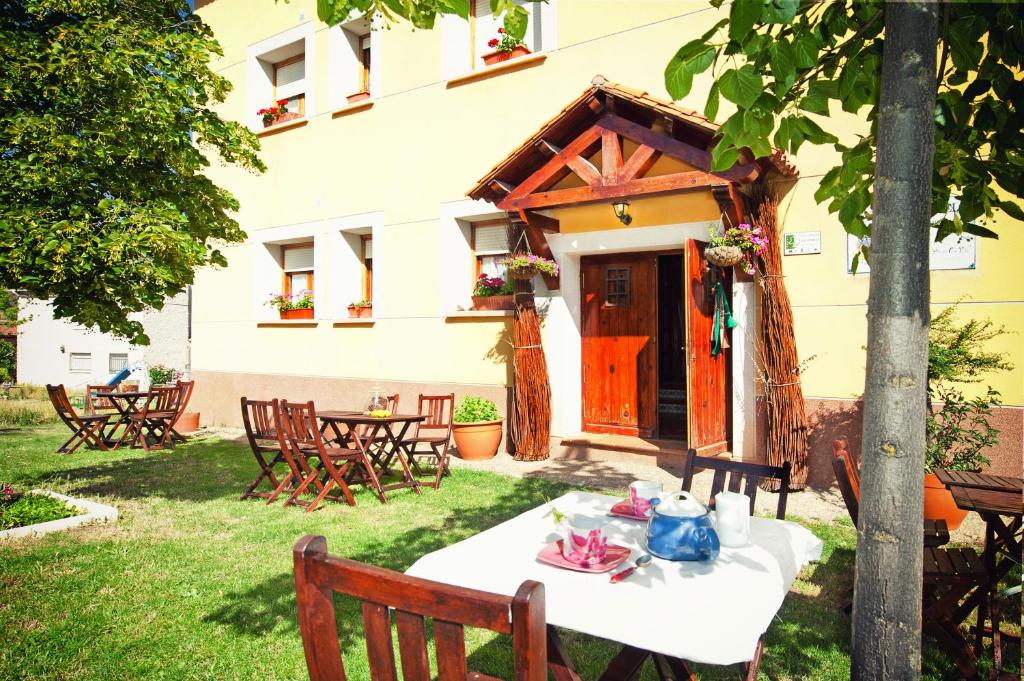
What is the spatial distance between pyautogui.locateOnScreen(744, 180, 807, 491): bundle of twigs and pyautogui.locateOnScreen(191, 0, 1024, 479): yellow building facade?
406 mm

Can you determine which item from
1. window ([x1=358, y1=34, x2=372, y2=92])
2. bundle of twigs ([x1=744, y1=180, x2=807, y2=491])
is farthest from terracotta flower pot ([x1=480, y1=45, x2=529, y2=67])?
bundle of twigs ([x1=744, y1=180, x2=807, y2=491])

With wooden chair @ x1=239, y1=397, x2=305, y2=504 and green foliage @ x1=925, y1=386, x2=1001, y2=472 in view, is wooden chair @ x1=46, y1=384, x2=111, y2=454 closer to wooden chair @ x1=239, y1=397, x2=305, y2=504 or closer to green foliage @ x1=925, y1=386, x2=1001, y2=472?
wooden chair @ x1=239, y1=397, x2=305, y2=504

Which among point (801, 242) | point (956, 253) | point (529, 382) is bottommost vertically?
point (529, 382)

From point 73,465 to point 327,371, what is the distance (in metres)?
3.72

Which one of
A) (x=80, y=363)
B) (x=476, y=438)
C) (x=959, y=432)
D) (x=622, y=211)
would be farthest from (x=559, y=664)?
(x=80, y=363)

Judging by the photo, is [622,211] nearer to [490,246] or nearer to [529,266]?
[529,266]

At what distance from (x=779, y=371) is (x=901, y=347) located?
510cm

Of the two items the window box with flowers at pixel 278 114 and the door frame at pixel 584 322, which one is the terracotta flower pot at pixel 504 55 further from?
the window box with flowers at pixel 278 114

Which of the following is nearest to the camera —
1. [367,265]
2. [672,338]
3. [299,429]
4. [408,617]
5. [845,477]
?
[408,617]

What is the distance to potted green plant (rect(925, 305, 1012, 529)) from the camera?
5137mm

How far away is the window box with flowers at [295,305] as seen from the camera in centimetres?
1133

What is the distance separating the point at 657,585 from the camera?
6.68 ft

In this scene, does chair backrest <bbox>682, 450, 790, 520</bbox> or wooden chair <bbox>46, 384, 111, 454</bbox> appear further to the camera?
wooden chair <bbox>46, 384, 111, 454</bbox>

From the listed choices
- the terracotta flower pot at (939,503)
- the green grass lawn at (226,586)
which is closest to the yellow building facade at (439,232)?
the terracotta flower pot at (939,503)
